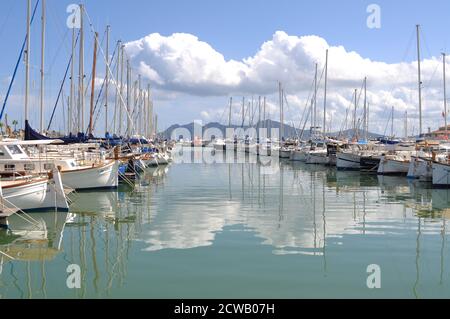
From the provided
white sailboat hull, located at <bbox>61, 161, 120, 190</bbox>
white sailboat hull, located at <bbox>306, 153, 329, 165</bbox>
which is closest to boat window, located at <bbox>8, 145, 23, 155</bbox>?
white sailboat hull, located at <bbox>61, 161, 120, 190</bbox>

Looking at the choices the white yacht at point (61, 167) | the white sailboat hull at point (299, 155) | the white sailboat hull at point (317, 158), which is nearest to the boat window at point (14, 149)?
the white yacht at point (61, 167)

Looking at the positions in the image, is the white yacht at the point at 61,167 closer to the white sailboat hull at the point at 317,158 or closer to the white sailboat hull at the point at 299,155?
the white sailboat hull at the point at 317,158

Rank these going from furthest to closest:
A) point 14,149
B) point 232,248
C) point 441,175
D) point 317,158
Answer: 1. point 317,158
2. point 441,175
3. point 14,149
4. point 232,248

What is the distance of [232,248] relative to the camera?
17844 millimetres

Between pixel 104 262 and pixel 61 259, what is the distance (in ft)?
4.95

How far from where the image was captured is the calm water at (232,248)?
13344mm

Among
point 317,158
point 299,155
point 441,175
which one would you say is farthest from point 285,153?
point 441,175

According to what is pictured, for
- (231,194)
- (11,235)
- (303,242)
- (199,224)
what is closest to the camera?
(303,242)

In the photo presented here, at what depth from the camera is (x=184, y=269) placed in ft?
49.2

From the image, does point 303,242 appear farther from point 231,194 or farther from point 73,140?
point 73,140

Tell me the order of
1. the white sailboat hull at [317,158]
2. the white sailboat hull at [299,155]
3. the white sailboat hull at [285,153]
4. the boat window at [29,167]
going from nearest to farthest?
the boat window at [29,167], the white sailboat hull at [317,158], the white sailboat hull at [299,155], the white sailboat hull at [285,153]

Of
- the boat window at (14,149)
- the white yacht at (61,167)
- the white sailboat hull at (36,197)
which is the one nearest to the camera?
the white sailboat hull at (36,197)

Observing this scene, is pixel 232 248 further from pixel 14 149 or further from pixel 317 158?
pixel 317 158
